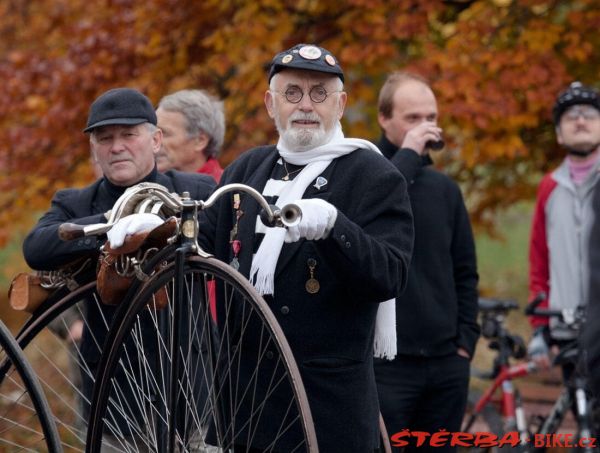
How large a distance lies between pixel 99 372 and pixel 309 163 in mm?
944

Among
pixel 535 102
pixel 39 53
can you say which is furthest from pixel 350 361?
pixel 39 53

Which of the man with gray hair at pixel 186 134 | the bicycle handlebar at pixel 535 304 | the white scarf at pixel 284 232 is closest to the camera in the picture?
the white scarf at pixel 284 232

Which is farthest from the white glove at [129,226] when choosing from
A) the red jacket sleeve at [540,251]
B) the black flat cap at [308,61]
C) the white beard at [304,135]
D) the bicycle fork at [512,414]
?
the bicycle fork at [512,414]

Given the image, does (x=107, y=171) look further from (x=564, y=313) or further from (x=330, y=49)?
(x=330, y=49)

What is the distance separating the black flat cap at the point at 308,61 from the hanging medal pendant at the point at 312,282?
1.98 ft

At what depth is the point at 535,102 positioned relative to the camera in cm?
747

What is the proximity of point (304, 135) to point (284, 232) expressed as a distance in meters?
0.32

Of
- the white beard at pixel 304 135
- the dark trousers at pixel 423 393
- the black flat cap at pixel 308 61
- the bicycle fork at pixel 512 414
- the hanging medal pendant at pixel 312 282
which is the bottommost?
the bicycle fork at pixel 512 414

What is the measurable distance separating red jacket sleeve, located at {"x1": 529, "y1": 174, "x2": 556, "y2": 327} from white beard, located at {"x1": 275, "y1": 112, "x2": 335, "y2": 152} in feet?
9.77

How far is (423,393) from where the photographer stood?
5.15 m

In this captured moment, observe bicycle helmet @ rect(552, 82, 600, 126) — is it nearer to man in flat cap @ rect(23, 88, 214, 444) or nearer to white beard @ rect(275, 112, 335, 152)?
man in flat cap @ rect(23, 88, 214, 444)

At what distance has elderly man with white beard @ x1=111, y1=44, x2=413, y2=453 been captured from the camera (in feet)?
12.0

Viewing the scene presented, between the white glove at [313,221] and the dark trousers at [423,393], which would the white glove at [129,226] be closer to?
the white glove at [313,221]

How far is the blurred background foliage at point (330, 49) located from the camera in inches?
297
